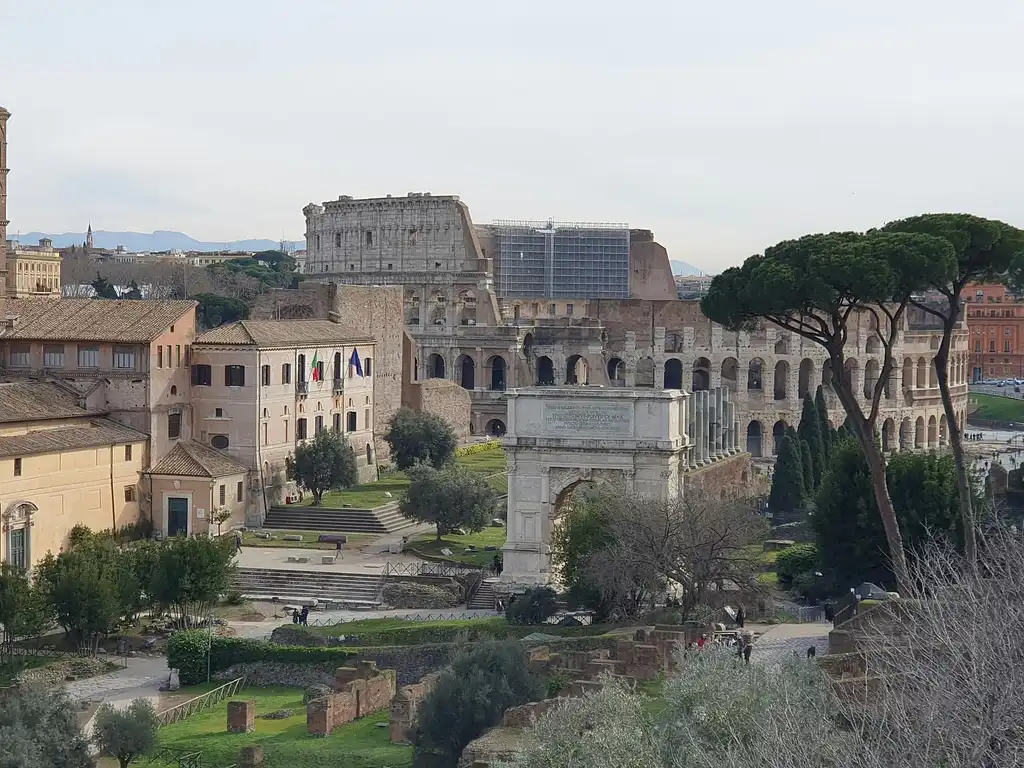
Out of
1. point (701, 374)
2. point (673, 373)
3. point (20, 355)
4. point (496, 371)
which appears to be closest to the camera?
point (20, 355)

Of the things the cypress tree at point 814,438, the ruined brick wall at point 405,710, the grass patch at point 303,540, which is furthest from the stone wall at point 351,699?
the cypress tree at point 814,438

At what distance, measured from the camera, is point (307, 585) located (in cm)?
4188

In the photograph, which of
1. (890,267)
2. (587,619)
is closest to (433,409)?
(587,619)

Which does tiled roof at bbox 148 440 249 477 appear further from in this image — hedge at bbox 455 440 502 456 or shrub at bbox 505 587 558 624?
hedge at bbox 455 440 502 456

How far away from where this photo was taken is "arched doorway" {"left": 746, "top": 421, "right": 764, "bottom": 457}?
8412cm

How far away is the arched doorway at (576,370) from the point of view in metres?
89.6

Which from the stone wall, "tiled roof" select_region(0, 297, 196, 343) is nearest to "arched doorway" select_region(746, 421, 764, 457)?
"tiled roof" select_region(0, 297, 196, 343)

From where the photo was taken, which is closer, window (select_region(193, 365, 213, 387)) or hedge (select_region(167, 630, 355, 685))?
hedge (select_region(167, 630, 355, 685))

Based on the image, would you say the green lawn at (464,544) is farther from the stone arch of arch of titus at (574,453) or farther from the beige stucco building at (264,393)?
the beige stucco building at (264,393)

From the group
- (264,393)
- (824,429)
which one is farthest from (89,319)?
(824,429)

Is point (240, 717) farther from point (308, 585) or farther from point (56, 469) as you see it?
point (56, 469)

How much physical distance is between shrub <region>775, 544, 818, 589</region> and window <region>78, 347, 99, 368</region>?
19382 millimetres

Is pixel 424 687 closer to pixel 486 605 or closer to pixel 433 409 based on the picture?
pixel 486 605

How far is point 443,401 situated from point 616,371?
920 inches
